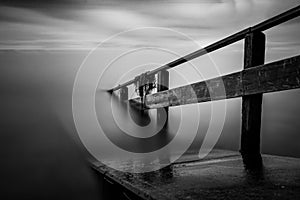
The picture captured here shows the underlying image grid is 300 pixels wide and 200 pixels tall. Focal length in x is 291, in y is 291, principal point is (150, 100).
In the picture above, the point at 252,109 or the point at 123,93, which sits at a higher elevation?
the point at 123,93

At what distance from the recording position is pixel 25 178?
2664 millimetres

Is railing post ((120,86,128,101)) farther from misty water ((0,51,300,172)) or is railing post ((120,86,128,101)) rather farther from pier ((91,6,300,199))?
pier ((91,6,300,199))

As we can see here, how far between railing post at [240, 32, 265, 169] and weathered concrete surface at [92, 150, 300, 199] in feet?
1.22

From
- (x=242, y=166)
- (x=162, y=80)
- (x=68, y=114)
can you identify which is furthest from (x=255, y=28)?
(x=68, y=114)

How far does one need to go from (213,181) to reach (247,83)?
100 centimetres

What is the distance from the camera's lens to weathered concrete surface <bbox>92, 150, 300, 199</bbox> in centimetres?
111

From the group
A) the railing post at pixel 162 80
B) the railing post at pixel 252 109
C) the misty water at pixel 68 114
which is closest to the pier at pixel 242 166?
the railing post at pixel 252 109

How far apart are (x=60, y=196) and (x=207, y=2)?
2736 millimetres

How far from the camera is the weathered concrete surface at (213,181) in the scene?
1.11 m

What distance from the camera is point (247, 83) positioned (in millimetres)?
2098

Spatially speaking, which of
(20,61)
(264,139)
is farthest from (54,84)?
(264,139)

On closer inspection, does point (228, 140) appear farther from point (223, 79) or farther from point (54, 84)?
point (54, 84)

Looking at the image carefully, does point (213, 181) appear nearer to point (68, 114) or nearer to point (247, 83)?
point (247, 83)

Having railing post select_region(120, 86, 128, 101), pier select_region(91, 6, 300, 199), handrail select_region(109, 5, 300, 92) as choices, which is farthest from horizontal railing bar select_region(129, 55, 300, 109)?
railing post select_region(120, 86, 128, 101)
